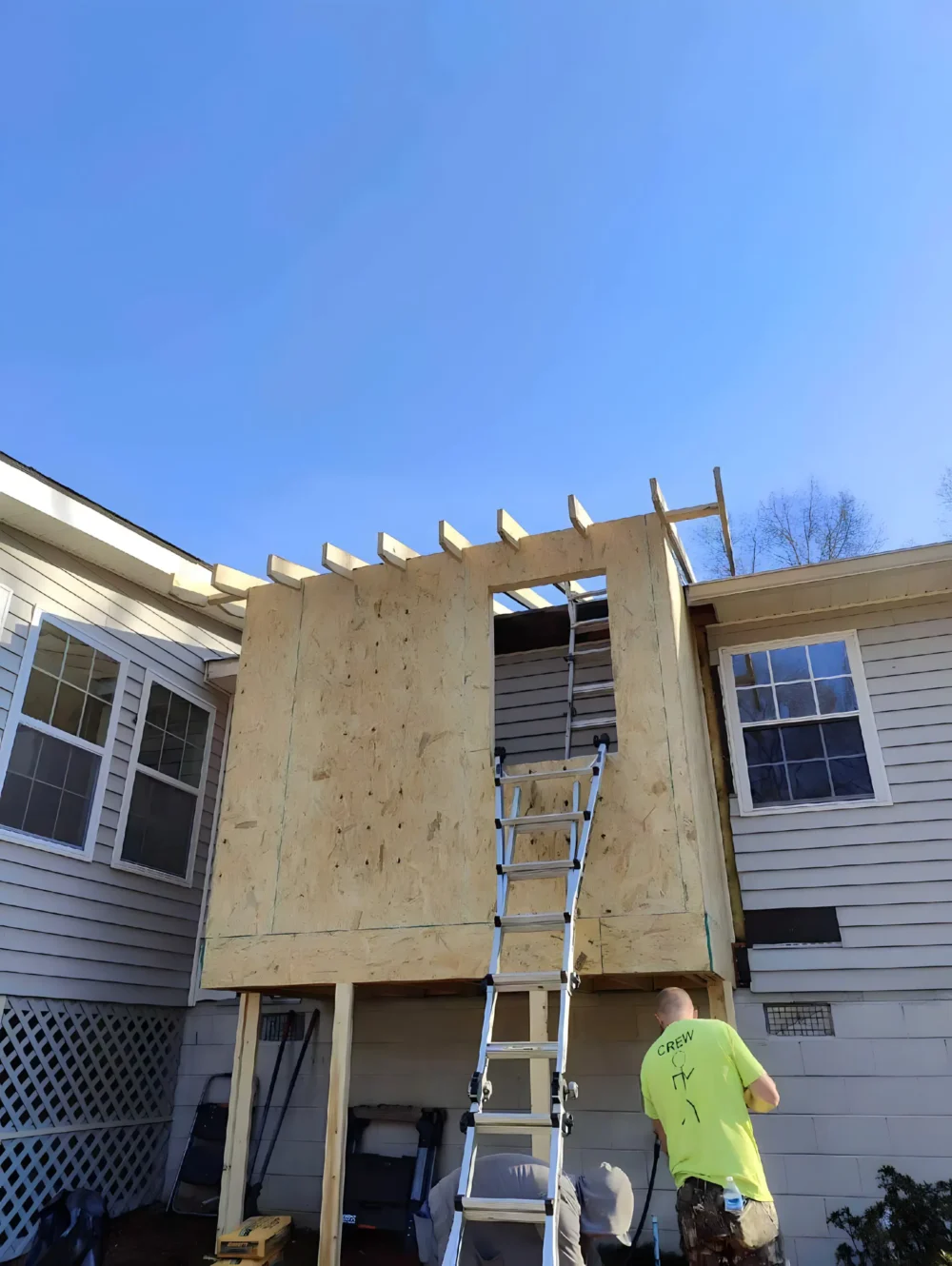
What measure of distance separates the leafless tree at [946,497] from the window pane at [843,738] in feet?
40.4

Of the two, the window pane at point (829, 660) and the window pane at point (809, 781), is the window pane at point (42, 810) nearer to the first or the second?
the window pane at point (809, 781)

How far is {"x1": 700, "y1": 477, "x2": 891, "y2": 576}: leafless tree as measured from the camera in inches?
696

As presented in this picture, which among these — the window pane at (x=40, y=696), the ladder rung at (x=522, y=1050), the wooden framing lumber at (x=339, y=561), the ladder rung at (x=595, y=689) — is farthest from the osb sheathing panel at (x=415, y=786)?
the window pane at (x=40, y=696)

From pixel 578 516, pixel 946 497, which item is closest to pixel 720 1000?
pixel 578 516

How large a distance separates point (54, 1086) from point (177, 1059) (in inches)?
55.9

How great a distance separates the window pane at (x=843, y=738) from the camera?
668 cm

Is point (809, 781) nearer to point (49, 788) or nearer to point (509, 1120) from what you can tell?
point (509, 1120)

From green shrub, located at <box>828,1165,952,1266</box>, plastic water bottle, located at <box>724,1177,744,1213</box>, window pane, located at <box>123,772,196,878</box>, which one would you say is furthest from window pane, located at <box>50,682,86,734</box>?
green shrub, located at <box>828,1165,952,1266</box>

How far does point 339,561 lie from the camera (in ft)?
21.5

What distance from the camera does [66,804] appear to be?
23.0 feet

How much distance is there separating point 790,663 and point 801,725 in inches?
22.4

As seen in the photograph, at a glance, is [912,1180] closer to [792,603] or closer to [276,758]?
[792,603]

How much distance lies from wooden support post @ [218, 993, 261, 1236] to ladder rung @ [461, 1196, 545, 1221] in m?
2.88

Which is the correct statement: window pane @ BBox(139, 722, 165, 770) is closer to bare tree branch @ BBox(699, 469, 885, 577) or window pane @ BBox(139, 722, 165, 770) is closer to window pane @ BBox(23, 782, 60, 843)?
window pane @ BBox(23, 782, 60, 843)
